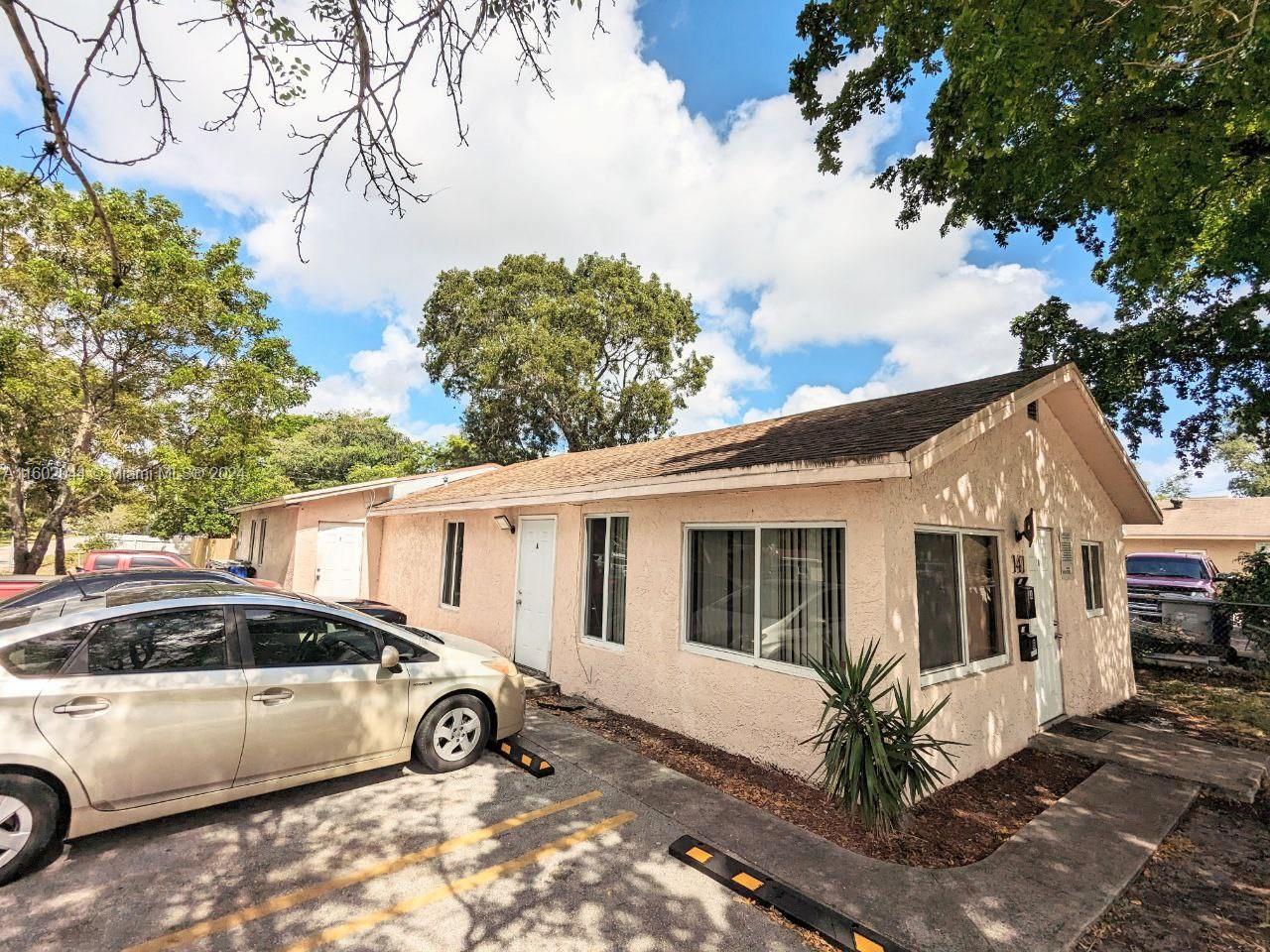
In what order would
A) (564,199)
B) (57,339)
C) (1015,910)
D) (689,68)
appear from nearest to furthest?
(1015,910)
(689,68)
(564,199)
(57,339)

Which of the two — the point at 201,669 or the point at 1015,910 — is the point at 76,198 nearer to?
the point at 201,669

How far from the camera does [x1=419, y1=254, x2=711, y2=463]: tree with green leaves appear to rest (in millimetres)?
24188

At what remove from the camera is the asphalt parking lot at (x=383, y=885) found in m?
2.97

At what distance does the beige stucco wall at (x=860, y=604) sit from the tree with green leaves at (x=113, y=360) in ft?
42.6

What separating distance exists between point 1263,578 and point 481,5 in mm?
17076

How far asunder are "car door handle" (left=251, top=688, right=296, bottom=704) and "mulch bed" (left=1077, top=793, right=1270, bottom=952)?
5.25 metres

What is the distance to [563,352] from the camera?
931 inches

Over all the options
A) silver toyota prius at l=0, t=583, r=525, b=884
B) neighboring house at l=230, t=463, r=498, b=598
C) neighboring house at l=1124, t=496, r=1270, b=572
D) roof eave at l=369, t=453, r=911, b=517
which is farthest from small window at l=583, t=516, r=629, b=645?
neighboring house at l=1124, t=496, r=1270, b=572

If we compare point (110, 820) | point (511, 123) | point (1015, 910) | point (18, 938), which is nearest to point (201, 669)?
point (110, 820)

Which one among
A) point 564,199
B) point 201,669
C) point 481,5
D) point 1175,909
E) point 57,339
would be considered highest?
point 564,199

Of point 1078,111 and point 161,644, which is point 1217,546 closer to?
point 1078,111

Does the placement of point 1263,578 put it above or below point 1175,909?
above

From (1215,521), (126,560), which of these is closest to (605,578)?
(126,560)

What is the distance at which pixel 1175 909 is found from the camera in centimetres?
355
